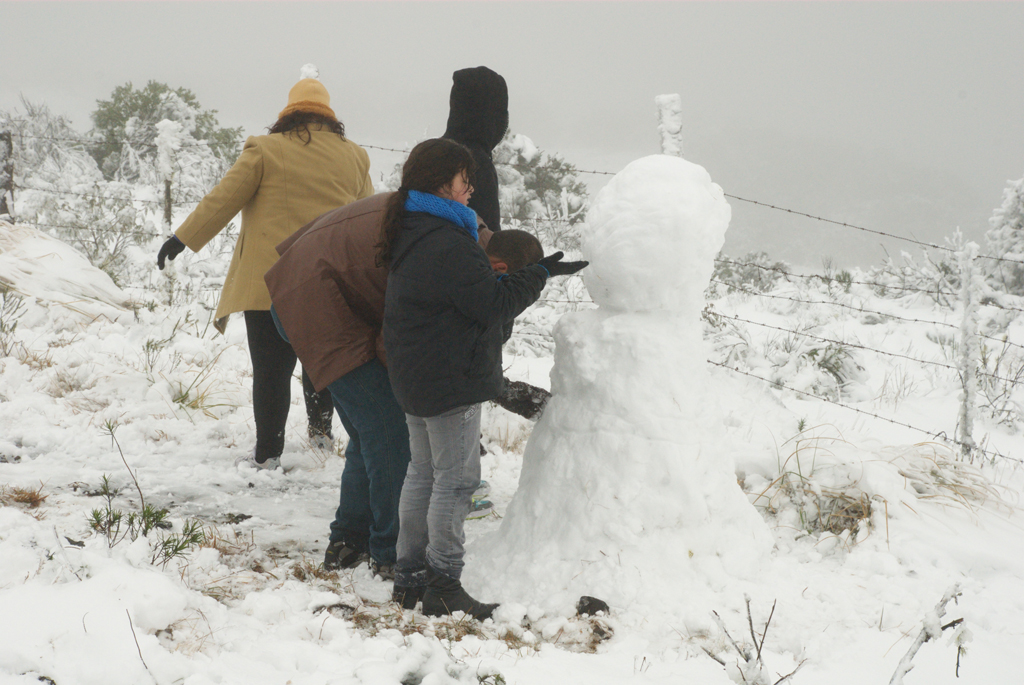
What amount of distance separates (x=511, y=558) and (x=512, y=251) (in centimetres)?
119

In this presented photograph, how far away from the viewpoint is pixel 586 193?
12.8 m

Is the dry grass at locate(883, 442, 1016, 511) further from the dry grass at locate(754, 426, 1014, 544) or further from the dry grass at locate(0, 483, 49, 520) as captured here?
the dry grass at locate(0, 483, 49, 520)

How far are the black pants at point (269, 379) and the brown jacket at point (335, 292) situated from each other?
88cm

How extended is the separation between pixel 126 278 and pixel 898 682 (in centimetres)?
911

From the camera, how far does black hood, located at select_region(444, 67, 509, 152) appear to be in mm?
2818

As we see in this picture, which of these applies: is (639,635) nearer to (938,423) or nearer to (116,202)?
(938,423)

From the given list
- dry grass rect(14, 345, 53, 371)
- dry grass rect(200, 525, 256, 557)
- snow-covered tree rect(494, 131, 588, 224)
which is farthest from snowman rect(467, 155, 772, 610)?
snow-covered tree rect(494, 131, 588, 224)

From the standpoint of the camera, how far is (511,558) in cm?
249

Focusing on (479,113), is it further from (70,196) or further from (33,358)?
(70,196)

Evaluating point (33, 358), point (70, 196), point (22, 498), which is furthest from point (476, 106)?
point (70, 196)

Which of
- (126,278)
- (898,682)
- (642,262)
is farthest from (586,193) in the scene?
(898,682)

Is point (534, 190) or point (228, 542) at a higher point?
point (534, 190)

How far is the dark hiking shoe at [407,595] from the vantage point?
88.4 inches

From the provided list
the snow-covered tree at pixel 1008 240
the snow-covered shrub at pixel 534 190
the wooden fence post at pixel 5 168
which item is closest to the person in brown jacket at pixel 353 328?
the wooden fence post at pixel 5 168
